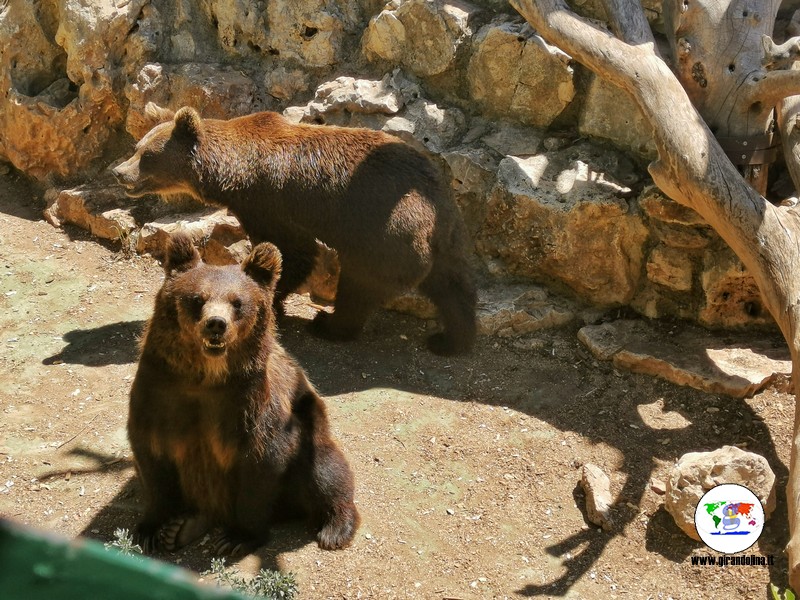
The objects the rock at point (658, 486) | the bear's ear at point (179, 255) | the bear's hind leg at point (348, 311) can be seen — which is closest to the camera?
the bear's ear at point (179, 255)

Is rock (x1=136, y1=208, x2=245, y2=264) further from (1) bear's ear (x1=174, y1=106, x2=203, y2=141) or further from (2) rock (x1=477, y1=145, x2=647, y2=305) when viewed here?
(2) rock (x1=477, y1=145, x2=647, y2=305)

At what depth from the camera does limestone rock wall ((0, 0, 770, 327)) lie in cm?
762

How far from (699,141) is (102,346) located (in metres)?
5.16

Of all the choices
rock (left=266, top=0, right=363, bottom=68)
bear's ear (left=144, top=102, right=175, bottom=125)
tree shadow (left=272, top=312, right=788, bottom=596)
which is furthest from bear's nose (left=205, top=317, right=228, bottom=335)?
rock (left=266, top=0, right=363, bottom=68)

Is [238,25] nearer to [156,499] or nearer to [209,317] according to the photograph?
[209,317]

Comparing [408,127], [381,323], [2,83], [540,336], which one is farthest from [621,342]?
[2,83]

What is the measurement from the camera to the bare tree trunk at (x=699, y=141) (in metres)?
5.89

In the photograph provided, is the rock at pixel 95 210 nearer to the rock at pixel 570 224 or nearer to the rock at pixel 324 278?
the rock at pixel 324 278

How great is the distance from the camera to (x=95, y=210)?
9.11 metres

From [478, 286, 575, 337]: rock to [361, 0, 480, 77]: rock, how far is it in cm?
236

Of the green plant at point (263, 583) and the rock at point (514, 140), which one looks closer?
the green plant at point (263, 583)

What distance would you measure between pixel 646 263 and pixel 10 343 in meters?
5.60

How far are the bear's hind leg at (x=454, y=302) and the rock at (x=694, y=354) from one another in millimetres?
998

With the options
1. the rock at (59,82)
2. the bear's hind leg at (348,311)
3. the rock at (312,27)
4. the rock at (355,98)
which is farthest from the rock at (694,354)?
the rock at (59,82)
